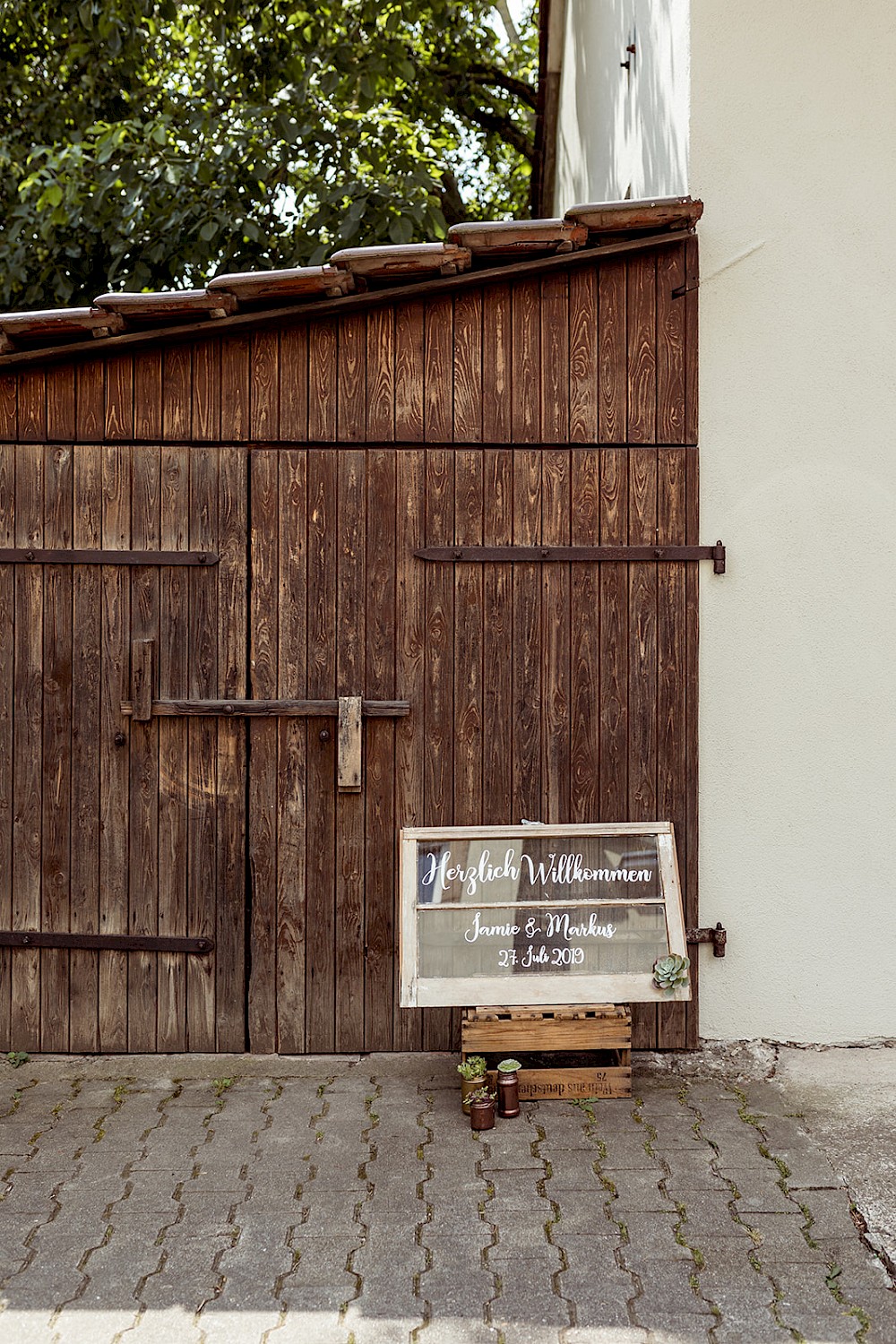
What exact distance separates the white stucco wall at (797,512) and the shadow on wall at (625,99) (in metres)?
0.30

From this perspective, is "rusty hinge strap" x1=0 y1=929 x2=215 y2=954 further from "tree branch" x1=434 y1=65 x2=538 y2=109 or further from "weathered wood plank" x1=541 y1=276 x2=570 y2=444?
"tree branch" x1=434 y1=65 x2=538 y2=109

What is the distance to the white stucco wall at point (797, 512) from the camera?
4270mm

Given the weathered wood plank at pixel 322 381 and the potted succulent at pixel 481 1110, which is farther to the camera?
the weathered wood plank at pixel 322 381

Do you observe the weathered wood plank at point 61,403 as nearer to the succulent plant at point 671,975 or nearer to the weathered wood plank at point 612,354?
the weathered wood plank at point 612,354

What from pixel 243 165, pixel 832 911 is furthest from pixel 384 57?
pixel 832 911

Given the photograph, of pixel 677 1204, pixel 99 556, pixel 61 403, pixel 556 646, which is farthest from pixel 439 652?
pixel 677 1204

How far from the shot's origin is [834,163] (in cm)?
428

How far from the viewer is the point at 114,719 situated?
431 centimetres

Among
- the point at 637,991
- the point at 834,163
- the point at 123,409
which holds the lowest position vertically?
the point at 637,991

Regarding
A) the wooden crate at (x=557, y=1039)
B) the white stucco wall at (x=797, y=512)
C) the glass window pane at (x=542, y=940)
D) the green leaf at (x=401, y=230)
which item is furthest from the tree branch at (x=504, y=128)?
the wooden crate at (x=557, y=1039)

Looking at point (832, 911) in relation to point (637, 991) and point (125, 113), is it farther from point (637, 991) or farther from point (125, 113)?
point (125, 113)

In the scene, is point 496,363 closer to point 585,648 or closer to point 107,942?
point 585,648

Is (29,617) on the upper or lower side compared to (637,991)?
upper

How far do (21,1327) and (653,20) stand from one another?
5.40 meters
